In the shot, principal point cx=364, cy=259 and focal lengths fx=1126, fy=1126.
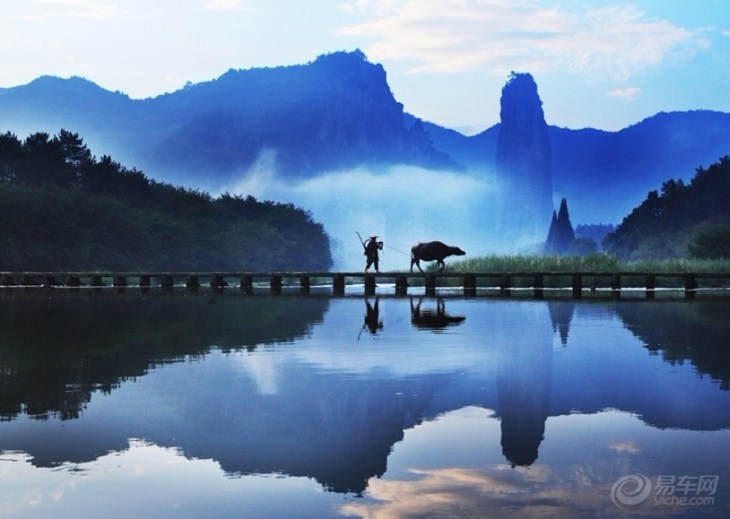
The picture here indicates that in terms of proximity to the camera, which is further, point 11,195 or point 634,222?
point 634,222

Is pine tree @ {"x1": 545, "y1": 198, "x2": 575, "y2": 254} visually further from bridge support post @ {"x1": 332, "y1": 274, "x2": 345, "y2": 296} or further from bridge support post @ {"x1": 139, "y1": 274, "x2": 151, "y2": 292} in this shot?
bridge support post @ {"x1": 332, "y1": 274, "x2": 345, "y2": 296}

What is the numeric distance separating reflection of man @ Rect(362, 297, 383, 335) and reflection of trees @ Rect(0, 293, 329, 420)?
5.10 feet

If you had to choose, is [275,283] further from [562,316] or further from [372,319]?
[562,316]

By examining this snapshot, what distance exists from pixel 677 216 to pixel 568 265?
75617mm

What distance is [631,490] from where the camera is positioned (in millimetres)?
9266

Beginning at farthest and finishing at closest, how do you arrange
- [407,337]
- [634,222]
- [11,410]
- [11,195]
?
[634,222]
[11,195]
[407,337]
[11,410]

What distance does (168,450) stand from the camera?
11.4 m

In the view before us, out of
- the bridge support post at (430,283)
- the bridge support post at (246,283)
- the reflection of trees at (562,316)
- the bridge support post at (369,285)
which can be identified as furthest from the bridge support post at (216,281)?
the reflection of trees at (562,316)

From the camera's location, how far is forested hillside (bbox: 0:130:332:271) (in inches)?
3329

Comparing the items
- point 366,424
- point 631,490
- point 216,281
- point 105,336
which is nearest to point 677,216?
point 216,281

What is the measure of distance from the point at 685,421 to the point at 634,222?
434ft

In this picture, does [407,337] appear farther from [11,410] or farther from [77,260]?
[77,260]

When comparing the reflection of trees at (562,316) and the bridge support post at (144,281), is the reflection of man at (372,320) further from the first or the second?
the bridge support post at (144,281)

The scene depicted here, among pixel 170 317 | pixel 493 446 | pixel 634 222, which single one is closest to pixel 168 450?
pixel 493 446
